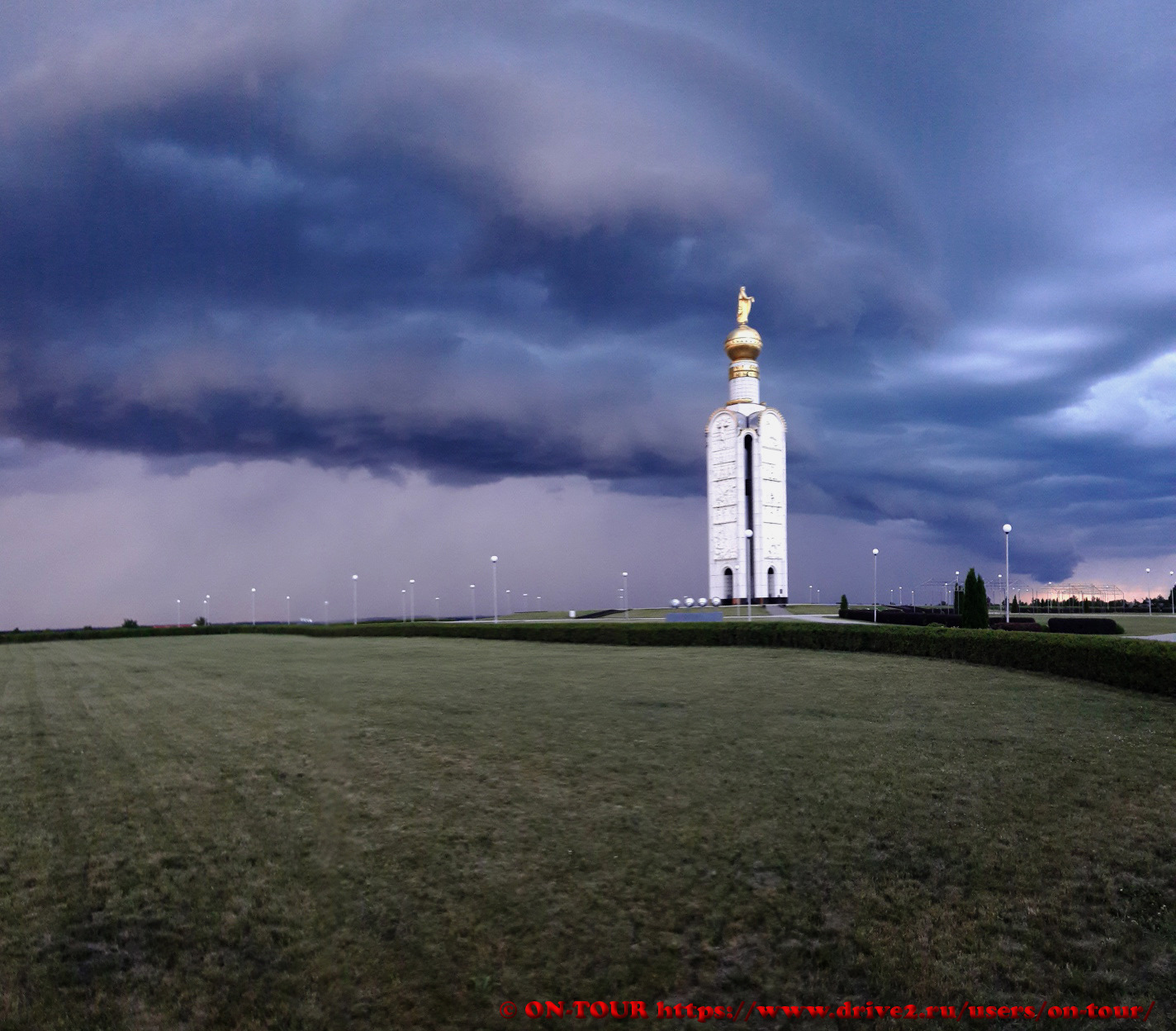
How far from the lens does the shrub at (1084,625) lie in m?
26.6

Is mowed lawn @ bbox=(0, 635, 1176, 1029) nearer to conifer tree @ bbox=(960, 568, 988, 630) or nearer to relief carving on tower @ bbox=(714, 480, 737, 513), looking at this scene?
conifer tree @ bbox=(960, 568, 988, 630)

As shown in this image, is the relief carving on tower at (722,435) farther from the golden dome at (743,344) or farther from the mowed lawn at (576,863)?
the mowed lawn at (576,863)

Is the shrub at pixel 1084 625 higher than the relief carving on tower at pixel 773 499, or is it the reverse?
the relief carving on tower at pixel 773 499

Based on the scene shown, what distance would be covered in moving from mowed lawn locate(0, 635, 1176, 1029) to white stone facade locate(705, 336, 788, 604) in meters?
49.4

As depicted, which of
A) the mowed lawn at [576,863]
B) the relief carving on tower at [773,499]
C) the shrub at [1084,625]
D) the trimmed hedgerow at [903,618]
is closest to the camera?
the mowed lawn at [576,863]

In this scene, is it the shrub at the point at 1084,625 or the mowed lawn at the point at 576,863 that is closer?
the mowed lawn at the point at 576,863

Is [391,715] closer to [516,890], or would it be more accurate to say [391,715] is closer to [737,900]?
[516,890]

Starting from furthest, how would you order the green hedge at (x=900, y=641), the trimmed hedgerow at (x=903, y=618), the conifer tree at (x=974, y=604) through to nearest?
the trimmed hedgerow at (x=903, y=618) → the conifer tree at (x=974, y=604) → the green hedge at (x=900, y=641)

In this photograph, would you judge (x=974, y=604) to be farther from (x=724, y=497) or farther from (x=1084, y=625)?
(x=724, y=497)

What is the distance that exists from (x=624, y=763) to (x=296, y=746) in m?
4.22

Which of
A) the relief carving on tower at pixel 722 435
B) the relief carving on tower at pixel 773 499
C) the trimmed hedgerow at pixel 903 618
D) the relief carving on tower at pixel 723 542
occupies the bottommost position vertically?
the trimmed hedgerow at pixel 903 618

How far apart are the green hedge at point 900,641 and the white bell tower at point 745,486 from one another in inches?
1200

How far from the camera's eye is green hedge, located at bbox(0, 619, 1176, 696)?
1254 cm

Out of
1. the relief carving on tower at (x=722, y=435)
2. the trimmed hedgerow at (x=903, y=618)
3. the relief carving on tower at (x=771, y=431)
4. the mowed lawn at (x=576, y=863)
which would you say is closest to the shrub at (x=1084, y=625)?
the trimmed hedgerow at (x=903, y=618)
